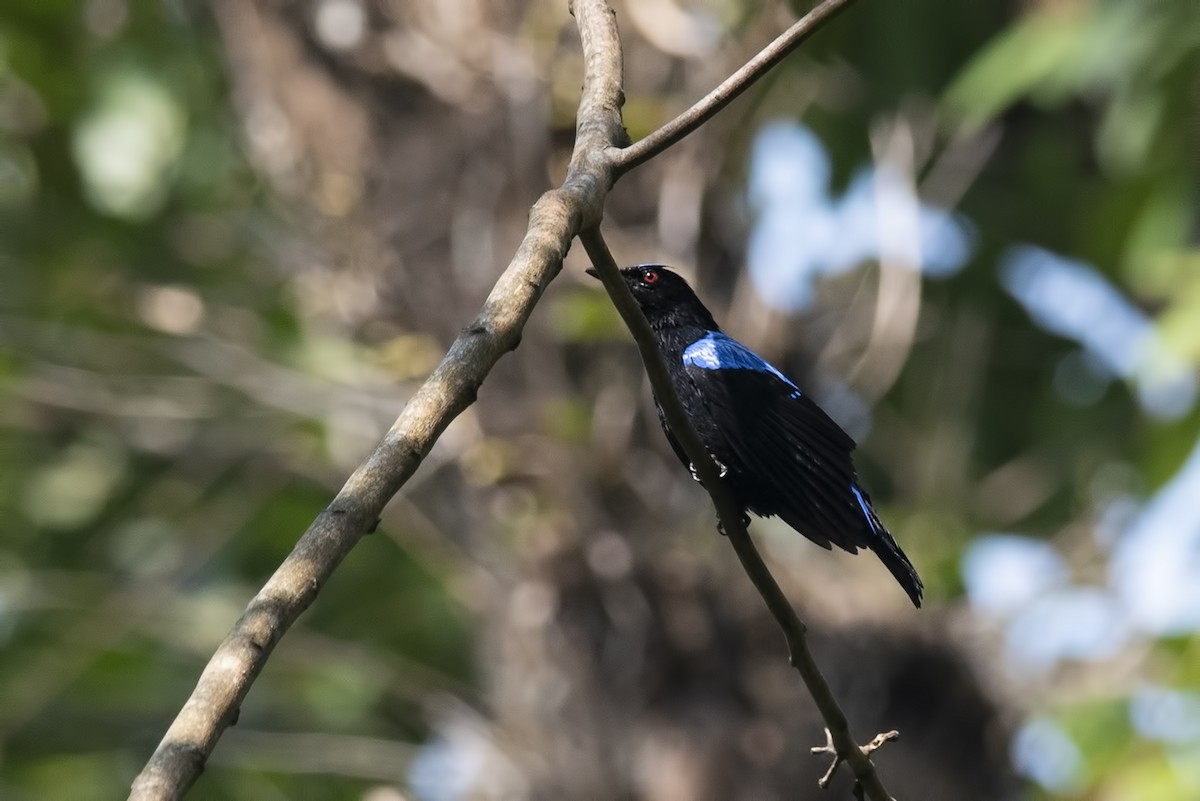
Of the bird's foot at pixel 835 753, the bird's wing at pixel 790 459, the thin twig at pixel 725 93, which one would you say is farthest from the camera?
the bird's wing at pixel 790 459

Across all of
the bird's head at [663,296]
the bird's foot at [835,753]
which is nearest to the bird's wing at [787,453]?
the bird's head at [663,296]

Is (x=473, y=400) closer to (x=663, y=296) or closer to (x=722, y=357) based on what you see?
(x=722, y=357)

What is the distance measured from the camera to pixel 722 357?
14.5 ft

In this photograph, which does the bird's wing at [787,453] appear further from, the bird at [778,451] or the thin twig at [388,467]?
the thin twig at [388,467]

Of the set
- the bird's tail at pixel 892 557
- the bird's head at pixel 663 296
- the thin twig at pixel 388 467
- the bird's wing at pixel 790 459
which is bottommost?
the thin twig at pixel 388 467

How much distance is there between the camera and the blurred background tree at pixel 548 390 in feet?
21.4

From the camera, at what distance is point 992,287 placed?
10.9 metres

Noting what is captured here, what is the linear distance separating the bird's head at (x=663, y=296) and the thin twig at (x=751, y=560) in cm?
160

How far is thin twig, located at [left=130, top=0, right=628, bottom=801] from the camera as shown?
1.74m

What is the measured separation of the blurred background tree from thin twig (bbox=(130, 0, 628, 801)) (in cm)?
343

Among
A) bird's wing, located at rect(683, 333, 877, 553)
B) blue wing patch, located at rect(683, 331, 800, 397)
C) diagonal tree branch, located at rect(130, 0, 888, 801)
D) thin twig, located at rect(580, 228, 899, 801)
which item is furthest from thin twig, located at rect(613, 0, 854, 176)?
blue wing patch, located at rect(683, 331, 800, 397)

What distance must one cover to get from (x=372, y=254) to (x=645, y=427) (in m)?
1.77

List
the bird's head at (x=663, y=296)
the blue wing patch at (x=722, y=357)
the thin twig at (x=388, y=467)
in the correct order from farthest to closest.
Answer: the bird's head at (x=663, y=296), the blue wing patch at (x=722, y=357), the thin twig at (x=388, y=467)

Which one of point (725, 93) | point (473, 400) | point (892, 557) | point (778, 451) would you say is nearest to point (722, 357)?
point (778, 451)
